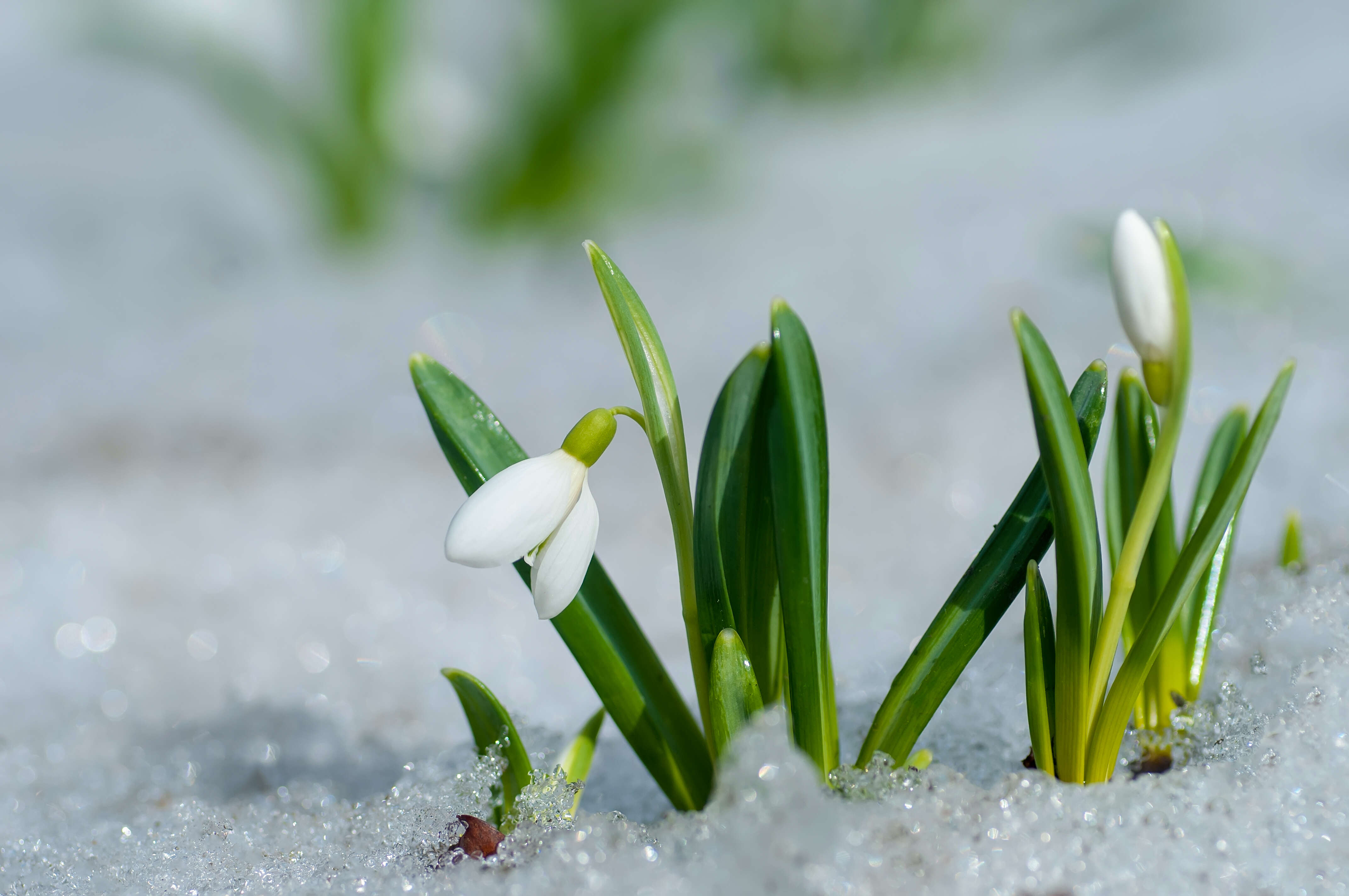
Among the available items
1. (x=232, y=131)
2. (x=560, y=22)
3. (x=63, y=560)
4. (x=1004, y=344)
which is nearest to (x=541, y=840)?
(x=63, y=560)

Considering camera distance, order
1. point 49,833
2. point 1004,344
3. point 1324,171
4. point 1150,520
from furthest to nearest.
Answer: point 1324,171 → point 1004,344 → point 49,833 → point 1150,520

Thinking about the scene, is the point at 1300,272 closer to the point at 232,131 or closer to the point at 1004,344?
the point at 1004,344

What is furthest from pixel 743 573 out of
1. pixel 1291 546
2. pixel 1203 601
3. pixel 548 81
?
pixel 548 81

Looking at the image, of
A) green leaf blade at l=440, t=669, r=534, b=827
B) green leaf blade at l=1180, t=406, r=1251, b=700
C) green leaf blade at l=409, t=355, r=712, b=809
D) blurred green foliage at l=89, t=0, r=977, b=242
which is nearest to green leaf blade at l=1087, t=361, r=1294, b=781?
green leaf blade at l=1180, t=406, r=1251, b=700

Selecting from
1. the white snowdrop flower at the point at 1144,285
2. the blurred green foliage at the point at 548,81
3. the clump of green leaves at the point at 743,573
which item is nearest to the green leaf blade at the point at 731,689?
the clump of green leaves at the point at 743,573

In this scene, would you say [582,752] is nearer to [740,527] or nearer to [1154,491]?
[740,527]

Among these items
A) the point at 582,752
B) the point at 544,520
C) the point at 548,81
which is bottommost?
the point at 582,752
